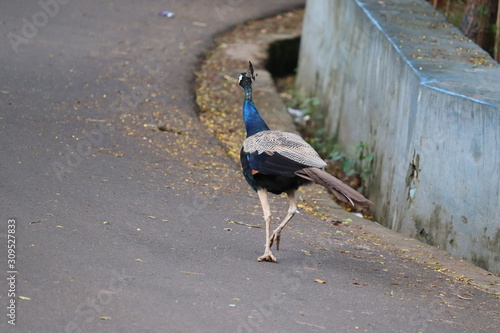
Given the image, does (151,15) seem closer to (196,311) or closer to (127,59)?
(127,59)

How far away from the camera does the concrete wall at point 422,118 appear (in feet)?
21.8

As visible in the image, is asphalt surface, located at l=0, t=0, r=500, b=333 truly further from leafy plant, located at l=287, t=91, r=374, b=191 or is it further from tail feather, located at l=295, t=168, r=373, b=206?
leafy plant, located at l=287, t=91, r=374, b=191

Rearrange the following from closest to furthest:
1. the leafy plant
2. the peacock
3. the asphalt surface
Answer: the asphalt surface, the peacock, the leafy plant

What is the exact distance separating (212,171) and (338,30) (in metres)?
4.03

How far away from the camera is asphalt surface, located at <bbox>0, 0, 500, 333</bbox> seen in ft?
16.0

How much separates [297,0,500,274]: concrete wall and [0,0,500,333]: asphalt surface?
1.99ft

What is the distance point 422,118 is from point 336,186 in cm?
196

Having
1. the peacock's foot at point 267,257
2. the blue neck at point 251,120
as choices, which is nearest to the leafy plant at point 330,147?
the blue neck at point 251,120

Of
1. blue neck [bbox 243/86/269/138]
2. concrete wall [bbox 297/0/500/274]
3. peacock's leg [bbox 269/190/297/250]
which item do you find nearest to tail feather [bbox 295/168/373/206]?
peacock's leg [bbox 269/190/297/250]

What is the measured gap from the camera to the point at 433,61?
8156mm

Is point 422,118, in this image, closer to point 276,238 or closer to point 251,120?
point 251,120

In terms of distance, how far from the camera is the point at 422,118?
7.36 meters

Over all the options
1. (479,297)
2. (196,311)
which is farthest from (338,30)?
(196,311)

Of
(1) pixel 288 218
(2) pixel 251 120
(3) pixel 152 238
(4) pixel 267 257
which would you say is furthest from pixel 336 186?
(3) pixel 152 238
